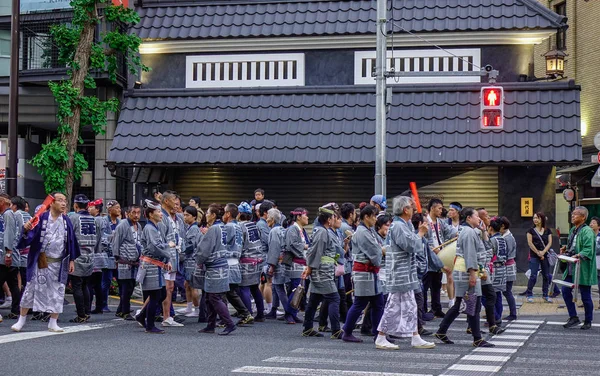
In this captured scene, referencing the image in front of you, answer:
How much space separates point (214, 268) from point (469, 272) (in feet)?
12.4

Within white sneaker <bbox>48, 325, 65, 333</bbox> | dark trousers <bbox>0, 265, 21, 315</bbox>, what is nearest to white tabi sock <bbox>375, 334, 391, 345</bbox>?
white sneaker <bbox>48, 325, 65, 333</bbox>

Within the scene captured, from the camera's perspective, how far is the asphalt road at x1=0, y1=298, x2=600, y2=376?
33.4 feet

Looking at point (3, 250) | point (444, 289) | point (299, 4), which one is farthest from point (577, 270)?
point (299, 4)

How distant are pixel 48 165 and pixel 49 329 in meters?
8.28

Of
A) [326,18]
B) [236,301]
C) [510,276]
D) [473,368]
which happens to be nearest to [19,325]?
[236,301]

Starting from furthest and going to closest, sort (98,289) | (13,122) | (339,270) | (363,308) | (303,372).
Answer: (13,122), (98,289), (339,270), (363,308), (303,372)

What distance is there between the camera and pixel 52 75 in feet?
81.4

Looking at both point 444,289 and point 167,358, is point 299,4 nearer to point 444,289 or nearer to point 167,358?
point 444,289

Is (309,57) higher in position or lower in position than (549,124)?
higher

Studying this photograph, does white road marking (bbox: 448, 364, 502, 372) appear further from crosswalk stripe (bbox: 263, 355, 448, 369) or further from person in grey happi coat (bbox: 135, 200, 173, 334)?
person in grey happi coat (bbox: 135, 200, 173, 334)

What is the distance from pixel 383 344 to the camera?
1218cm

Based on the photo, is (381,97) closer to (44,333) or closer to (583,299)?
(583,299)

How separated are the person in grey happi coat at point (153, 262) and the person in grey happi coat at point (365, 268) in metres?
2.92

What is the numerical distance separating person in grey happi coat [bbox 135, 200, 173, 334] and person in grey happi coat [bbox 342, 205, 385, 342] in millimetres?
2923
